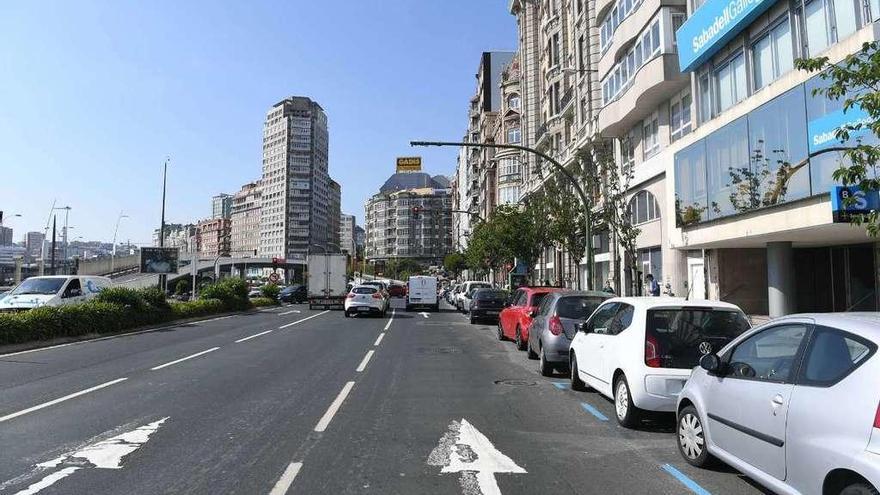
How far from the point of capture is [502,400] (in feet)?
30.6

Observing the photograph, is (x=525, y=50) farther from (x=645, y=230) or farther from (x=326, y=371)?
(x=326, y=371)

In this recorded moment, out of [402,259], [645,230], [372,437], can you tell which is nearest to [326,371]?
[372,437]

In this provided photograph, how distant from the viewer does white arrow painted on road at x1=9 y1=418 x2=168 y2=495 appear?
534cm

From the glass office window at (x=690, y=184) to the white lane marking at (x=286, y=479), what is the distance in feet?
60.4

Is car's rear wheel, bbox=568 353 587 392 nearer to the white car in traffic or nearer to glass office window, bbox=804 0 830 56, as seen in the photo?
glass office window, bbox=804 0 830 56

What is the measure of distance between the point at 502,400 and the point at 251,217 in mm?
180139

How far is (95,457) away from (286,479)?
207 cm

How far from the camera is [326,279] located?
3862 centimetres

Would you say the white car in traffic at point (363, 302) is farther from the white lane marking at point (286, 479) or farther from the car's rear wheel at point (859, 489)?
the car's rear wheel at point (859, 489)

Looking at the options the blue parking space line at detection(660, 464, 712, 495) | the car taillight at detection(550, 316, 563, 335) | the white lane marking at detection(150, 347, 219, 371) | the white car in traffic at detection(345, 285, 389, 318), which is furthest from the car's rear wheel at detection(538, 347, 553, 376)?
the white car in traffic at detection(345, 285, 389, 318)

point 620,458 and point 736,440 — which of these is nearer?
point 736,440

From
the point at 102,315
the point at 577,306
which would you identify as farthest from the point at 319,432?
the point at 102,315

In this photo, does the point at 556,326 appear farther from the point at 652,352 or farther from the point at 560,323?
the point at 652,352

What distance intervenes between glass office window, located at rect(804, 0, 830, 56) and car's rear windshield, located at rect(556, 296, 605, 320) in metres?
8.75
